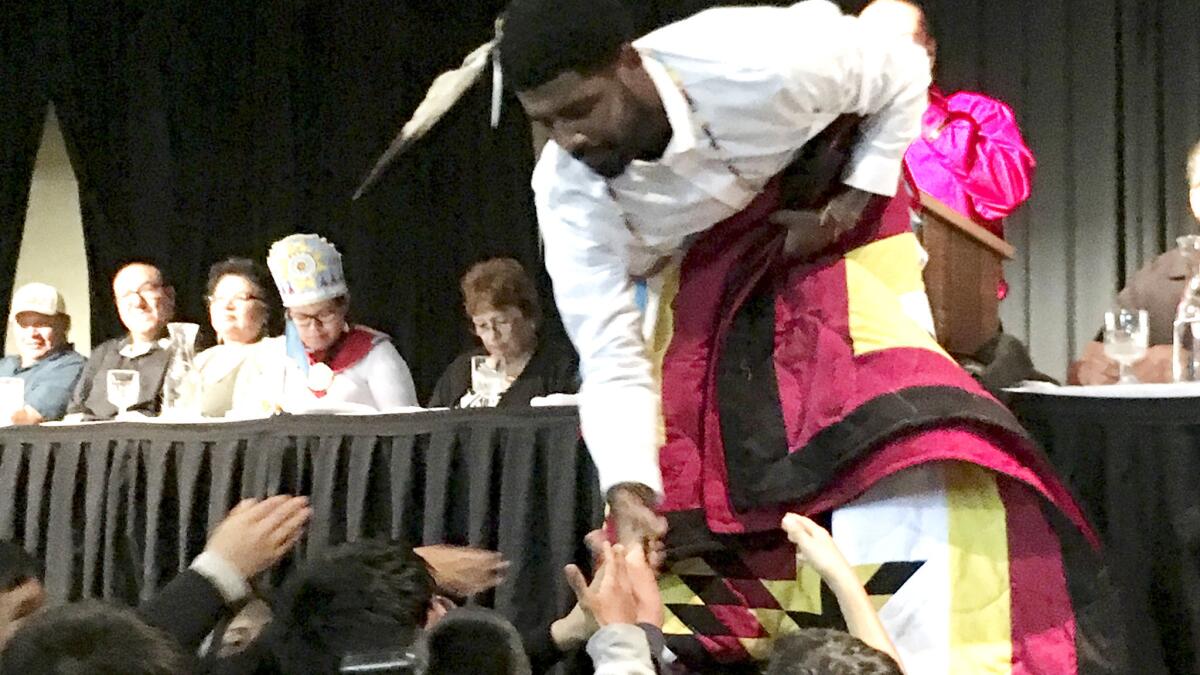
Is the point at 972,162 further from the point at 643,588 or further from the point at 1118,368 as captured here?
the point at 643,588

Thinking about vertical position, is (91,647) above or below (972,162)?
below

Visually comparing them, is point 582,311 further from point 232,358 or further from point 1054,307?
point 1054,307

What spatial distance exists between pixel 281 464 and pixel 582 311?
3.47 feet

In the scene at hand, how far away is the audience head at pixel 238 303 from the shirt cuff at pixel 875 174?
2.51 m

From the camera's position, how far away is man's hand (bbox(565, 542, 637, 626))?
1092 millimetres

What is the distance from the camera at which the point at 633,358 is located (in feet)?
3.59

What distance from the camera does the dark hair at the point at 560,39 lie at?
0.93 meters

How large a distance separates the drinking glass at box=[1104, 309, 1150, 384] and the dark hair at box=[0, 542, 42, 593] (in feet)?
4.74

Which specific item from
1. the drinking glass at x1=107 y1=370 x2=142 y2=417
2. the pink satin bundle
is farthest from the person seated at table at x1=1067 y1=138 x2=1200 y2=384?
the drinking glass at x1=107 y1=370 x2=142 y2=417

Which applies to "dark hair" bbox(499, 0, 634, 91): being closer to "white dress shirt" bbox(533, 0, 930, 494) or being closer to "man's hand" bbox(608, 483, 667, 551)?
"white dress shirt" bbox(533, 0, 930, 494)

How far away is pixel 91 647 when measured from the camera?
0.83 metres

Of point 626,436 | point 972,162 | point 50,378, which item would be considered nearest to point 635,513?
point 626,436

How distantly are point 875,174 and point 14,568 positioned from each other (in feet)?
3.61

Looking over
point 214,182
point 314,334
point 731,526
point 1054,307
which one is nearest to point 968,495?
point 731,526
